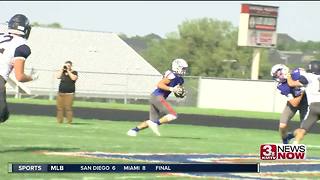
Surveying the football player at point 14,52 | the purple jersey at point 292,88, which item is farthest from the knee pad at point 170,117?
the football player at point 14,52

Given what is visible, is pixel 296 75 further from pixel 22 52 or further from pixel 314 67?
pixel 22 52

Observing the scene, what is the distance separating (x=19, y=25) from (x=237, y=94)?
3296cm

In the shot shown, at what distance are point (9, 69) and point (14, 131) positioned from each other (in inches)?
273

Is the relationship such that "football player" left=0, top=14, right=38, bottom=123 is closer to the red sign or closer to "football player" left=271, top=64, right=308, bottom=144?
"football player" left=271, top=64, right=308, bottom=144

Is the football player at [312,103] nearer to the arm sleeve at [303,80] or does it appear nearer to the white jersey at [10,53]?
the arm sleeve at [303,80]

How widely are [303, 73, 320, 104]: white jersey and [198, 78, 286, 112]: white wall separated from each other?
2666 cm

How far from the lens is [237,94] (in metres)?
43.2

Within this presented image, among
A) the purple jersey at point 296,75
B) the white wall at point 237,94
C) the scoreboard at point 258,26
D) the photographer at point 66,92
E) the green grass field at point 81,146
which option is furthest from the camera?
the scoreboard at point 258,26

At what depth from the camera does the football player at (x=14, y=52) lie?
10469mm

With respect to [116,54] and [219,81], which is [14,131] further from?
[116,54]

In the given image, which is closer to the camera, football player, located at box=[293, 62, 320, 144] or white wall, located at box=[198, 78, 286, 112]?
football player, located at box=[293, 62, 320, 144]

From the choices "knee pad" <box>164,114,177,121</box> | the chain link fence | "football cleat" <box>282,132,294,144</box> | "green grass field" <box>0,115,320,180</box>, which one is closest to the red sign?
the chain link fence

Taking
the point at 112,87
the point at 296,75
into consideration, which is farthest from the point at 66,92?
the point at 112,87

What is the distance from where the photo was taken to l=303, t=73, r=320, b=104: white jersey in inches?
565
